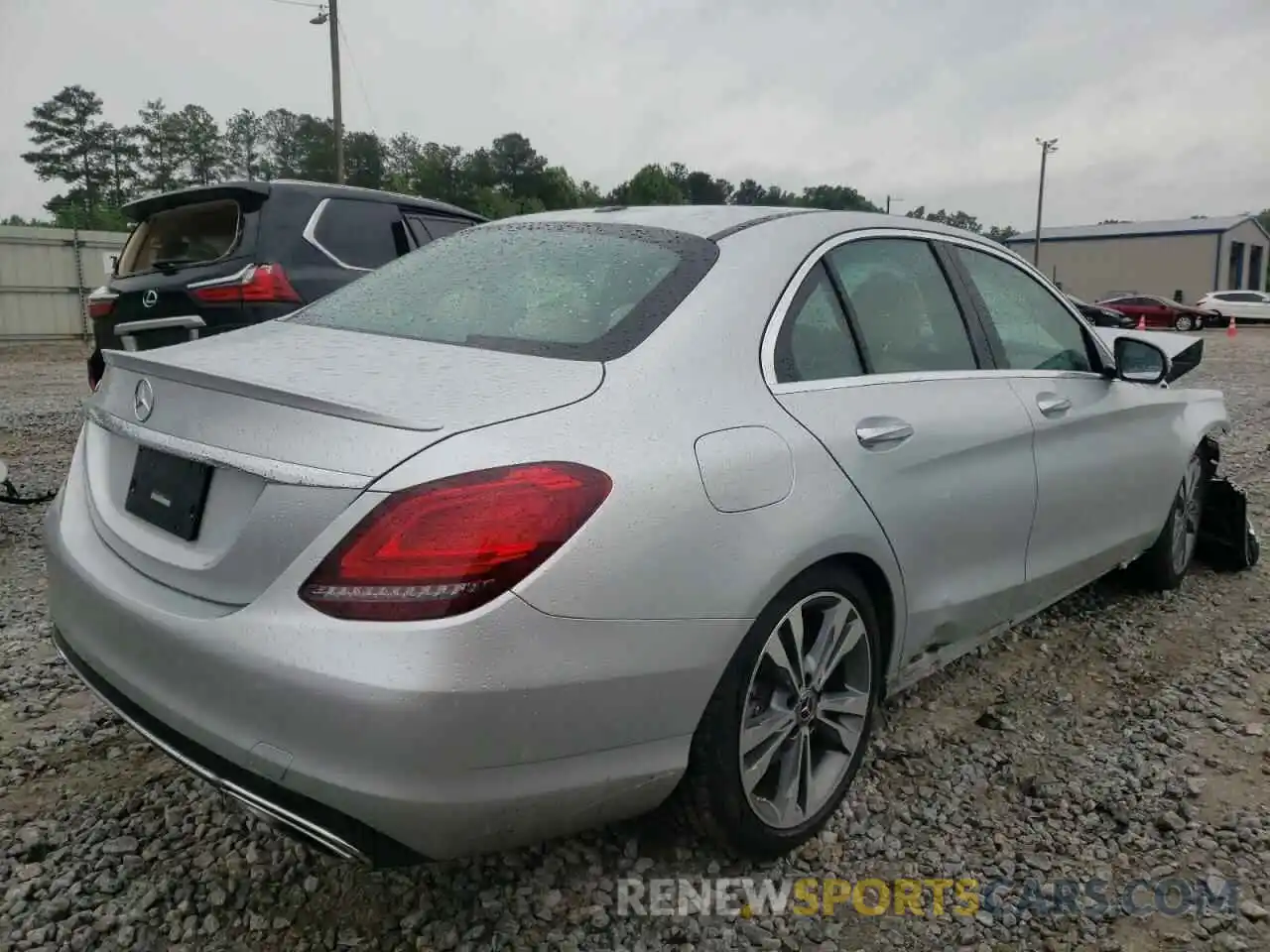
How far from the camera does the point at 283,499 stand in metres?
1.73

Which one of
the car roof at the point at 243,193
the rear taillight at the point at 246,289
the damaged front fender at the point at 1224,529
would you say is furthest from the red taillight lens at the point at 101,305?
the damaged front fender at the point at 1224,529

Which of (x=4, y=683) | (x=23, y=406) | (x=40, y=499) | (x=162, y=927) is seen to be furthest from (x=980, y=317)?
(x=23, y=406)

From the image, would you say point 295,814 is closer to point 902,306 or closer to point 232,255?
point 902,306

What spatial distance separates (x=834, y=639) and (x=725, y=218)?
3.74 feet

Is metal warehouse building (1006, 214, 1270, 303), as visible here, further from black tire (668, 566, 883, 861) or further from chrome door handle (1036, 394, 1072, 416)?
black tire (668, 566, 883, 861)

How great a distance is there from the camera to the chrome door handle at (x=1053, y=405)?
3117mm

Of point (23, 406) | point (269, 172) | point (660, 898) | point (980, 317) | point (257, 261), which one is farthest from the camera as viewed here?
point (269, 172)

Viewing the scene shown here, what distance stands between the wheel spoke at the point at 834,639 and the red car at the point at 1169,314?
37602mm

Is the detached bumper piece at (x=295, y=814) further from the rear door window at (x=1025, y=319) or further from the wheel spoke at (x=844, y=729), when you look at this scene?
the rear door window at (x=1025, y=319)

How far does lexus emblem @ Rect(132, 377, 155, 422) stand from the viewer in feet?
6.78

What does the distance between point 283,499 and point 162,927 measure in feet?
3.29

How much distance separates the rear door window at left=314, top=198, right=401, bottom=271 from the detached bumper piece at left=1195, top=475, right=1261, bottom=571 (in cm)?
428

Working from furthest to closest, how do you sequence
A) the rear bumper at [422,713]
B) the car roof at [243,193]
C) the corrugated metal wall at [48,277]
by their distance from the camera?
the corrugated metal wall at [48,277] < the car roof at [243,193] < the rear bumper at [422,713]

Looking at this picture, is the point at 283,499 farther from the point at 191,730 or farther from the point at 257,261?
the point at 257,261
